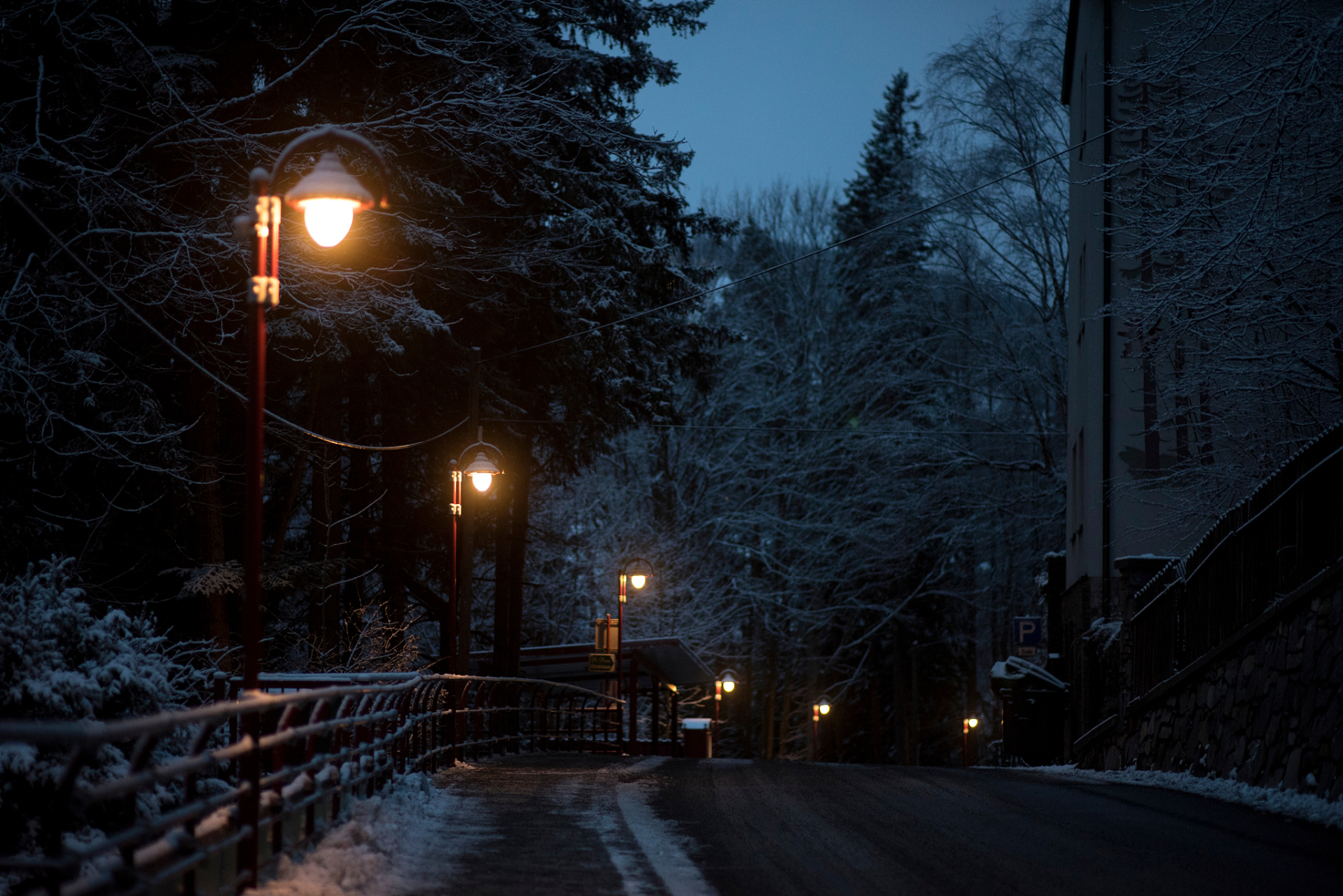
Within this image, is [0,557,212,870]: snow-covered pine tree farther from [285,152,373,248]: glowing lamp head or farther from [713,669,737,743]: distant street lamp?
[713,669,737,743]: distant street lamp

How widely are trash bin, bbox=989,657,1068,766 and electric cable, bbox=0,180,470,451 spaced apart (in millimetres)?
12033

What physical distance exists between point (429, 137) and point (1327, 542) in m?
14.9

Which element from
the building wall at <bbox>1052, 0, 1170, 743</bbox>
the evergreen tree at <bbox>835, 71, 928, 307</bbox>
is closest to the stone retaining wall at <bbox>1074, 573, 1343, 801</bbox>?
the building wall at <bbox>1052, 0, 1170, 743</bbox>

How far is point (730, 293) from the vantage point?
46.1m

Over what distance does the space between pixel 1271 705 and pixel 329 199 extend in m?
9.34

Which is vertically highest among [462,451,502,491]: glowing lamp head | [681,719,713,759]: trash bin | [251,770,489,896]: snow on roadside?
[462,451,502,491]: glowing lamp head

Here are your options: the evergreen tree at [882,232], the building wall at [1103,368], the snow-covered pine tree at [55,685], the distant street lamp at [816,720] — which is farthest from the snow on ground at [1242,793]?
the distant street lamp at [816,720]

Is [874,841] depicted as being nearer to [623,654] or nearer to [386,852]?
[386,852]

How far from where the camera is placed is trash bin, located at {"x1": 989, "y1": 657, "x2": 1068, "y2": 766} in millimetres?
25906

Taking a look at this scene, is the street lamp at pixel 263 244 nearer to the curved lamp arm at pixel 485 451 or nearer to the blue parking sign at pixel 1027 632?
the curved lamp arm at pixel 485 451

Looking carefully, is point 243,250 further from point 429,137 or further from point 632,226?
point 632,226

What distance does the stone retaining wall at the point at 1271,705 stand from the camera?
10.8 m

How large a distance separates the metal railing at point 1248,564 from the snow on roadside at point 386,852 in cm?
769

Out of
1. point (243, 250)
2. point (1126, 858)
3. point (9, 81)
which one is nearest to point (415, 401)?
point (243, 250)
